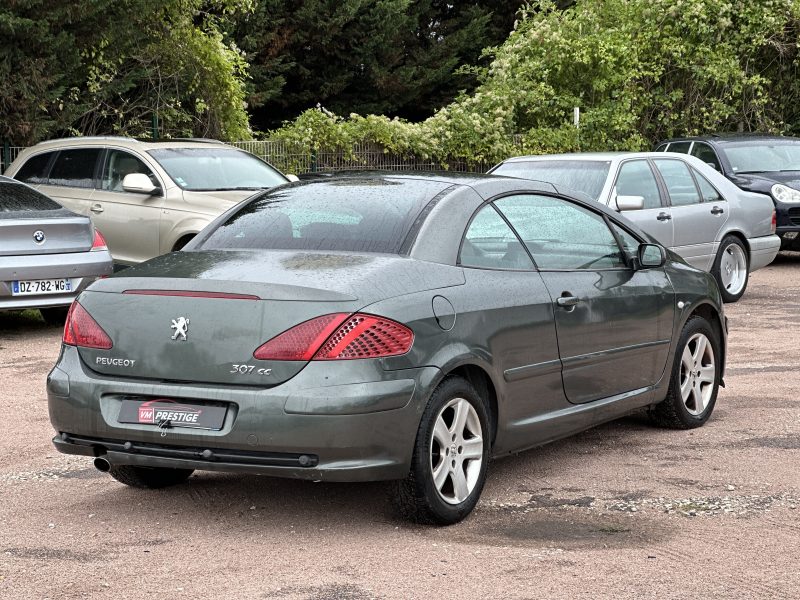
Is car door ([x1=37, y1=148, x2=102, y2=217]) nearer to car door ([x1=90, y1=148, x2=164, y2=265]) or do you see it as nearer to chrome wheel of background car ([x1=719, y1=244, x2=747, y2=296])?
car door ([x1=90, y1=148, x2=164, y2=265])

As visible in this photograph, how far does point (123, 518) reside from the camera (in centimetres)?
591

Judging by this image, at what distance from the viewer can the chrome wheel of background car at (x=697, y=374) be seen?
25.3 ft

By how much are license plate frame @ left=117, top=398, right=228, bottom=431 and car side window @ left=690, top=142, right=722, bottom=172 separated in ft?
47.3

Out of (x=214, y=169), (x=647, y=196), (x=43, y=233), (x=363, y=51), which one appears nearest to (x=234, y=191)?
(x=214, y=169)

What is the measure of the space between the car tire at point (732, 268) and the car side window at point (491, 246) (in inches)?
338

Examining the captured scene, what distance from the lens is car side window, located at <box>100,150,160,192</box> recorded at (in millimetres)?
14359

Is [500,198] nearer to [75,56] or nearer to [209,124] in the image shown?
[75,56]

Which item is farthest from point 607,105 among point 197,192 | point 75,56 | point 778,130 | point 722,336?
point 722,336

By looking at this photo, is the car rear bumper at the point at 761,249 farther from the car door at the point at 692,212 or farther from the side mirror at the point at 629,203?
the side mirror at the point at 629,203

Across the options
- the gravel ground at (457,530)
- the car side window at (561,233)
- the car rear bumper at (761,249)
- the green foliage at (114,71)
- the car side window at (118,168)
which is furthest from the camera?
the green foliage at (114,71)

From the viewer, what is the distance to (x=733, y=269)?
14.8 metres

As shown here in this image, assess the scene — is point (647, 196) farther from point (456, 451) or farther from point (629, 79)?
point (629, 79)

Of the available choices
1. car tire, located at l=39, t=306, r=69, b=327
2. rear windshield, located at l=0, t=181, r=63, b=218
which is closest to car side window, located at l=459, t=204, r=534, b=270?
rear windshield, located at l=0, t=181, r=63, b=218

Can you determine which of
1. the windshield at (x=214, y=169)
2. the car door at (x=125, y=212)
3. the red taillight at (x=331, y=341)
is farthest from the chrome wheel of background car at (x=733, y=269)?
the red taillight at (x=331, y=341)
